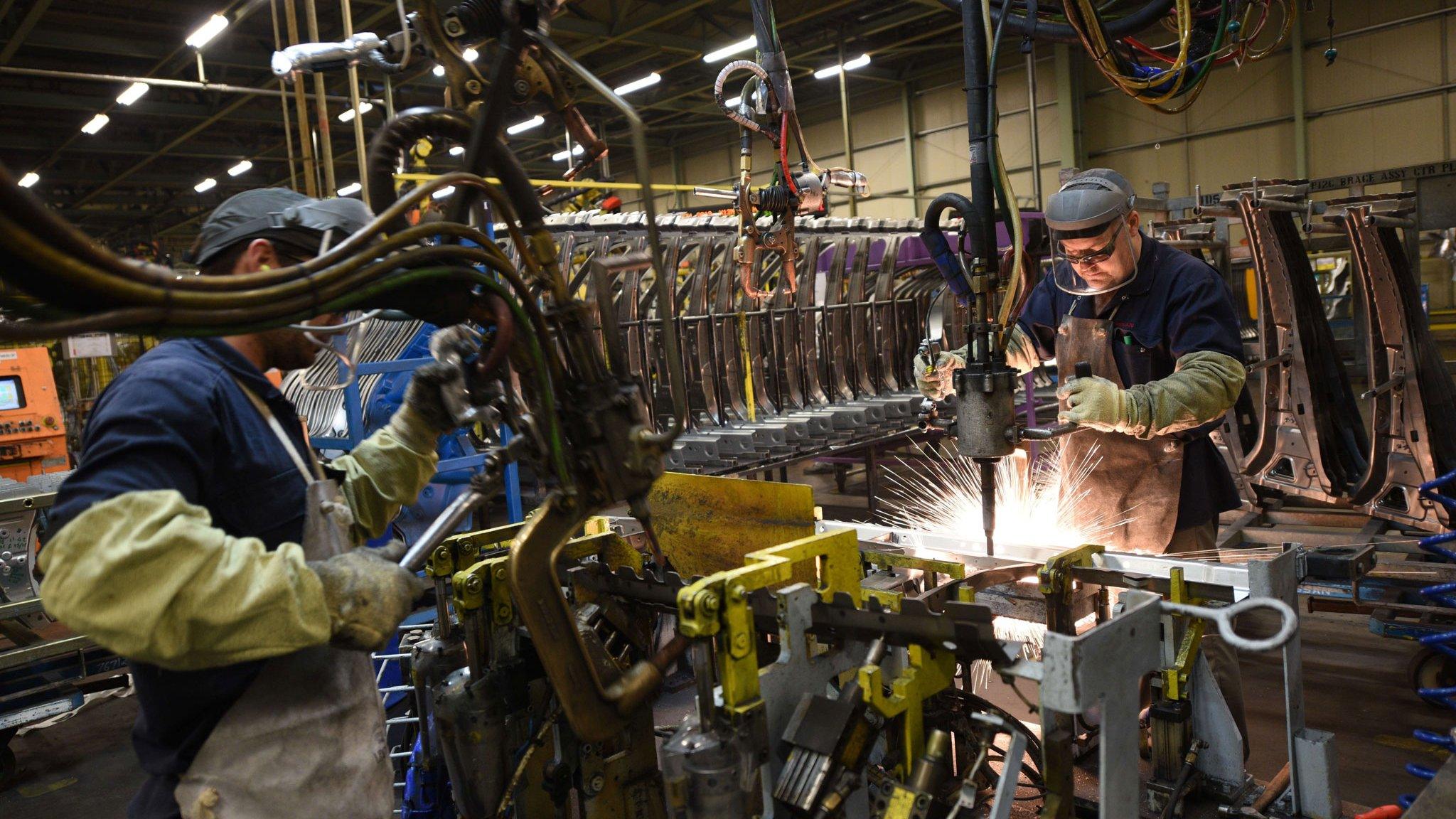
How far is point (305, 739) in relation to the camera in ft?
5.47

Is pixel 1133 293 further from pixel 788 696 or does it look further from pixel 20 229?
pixel 20 229

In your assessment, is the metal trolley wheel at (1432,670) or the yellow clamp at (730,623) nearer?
the yellow clamp at (730,623)

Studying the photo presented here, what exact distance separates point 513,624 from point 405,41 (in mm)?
1509

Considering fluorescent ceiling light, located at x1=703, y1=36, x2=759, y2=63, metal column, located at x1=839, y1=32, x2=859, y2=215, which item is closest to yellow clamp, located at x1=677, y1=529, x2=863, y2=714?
metal column, located at x1=839, y1=32, x2=859, y2=215

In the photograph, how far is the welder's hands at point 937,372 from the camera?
325 cm

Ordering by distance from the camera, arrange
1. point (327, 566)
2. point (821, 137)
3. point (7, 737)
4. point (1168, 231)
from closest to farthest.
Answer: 1. point (327, 566)
2. point (7, 737)
3. point (1168, 231)
4. point (821, 137)

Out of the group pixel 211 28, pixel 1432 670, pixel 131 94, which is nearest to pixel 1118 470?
pixel 1432 670

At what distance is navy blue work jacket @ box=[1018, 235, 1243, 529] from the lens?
285cm

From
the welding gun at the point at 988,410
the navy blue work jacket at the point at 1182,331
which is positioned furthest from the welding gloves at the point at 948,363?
the welding gun at the point at 988,410

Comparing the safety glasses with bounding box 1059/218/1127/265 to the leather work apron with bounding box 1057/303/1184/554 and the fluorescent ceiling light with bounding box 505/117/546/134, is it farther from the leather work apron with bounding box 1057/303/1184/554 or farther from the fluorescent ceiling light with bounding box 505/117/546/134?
the fluorescent ceiling light with bounding box 505/117/546/134

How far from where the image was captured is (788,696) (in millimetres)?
1817

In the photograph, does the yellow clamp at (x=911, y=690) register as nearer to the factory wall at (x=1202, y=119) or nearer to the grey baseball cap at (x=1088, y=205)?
the grey baseball cap at (x=1088, y=205)

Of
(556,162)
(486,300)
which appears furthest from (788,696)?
(556,162)

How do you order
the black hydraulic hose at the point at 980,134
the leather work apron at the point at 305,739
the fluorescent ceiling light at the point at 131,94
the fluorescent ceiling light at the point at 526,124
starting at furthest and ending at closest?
the fluorescent ceiling light at the point at 526,124
the fluorescent ceiling light at the point at 131,94
the black hydraulic hose at the point at 980,134
the leather work apron at the point at 305,739
